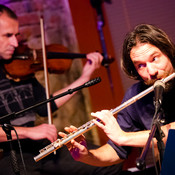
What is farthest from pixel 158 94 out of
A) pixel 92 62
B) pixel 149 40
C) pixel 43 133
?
pixel 92 62

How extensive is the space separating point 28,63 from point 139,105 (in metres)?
1.28

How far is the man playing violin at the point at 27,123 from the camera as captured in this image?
7.28 ft

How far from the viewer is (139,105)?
76.1 inches

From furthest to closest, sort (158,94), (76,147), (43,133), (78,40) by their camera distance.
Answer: (78,40) < (43,133) < (76,147) < (158,94)

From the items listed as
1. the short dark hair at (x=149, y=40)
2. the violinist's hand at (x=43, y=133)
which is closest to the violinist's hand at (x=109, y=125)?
the short dark hair at (x=149, y=40)

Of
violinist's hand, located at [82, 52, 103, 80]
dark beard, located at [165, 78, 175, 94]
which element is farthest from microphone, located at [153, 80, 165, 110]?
violinist's hand, located at [82, 52, 103, 80]

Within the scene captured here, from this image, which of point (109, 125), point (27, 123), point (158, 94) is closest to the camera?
point (158, 94)

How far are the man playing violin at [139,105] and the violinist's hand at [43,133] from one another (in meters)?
0.52

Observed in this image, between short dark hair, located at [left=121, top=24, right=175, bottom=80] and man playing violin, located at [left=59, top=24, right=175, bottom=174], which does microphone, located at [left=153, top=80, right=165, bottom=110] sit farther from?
A: short dark hair, located at [left=121, top=24, right=175, bottom=80]

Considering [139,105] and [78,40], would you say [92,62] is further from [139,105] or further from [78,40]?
[139,105]

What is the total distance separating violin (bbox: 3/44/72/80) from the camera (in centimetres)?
254

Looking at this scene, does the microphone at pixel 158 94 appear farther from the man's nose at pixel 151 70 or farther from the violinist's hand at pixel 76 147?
the violinist's hand at pixel 76 147

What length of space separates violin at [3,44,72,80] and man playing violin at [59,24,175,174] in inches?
36.7

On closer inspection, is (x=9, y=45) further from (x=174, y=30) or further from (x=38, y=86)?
(x=174, y=30)
